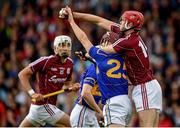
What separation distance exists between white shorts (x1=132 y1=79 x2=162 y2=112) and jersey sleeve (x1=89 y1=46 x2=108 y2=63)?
596 mm

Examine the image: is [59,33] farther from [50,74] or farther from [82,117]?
[82,117]

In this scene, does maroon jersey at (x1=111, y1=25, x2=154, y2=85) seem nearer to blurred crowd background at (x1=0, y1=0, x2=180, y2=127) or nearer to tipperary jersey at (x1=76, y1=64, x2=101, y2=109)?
tipperary jersey at (x1=76, y1=64, x2=101, y2=109)

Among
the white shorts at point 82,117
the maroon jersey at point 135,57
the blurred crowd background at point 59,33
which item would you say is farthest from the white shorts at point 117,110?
the blurred crowd background at point 59,33

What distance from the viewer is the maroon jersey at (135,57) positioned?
10.8 m

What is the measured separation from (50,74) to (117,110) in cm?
219

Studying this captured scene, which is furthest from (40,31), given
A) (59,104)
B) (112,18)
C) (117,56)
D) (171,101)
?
(117,56)

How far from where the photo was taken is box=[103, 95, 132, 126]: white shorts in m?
10.8

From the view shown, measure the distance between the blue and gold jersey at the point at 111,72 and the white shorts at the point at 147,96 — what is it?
0.58 ft

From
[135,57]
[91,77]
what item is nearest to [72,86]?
[91,77]

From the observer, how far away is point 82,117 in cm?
1188

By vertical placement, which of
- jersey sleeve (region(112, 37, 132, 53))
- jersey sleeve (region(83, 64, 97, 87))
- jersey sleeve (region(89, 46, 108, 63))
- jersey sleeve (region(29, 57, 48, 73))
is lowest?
jersey sleeve (region(83, 64, 97, 87))

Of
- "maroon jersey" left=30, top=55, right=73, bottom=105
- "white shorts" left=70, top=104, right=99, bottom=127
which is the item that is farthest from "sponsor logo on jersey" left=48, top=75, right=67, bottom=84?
"white shorts" left=70, top=104, right=99, bottom=127

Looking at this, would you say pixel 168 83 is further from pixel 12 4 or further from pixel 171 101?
pixel 12 4

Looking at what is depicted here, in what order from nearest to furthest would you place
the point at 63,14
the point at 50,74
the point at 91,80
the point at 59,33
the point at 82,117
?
the point at 63,14, the point at 91,80, the point at 82,117, the point at 50,74, the point at 59,33
